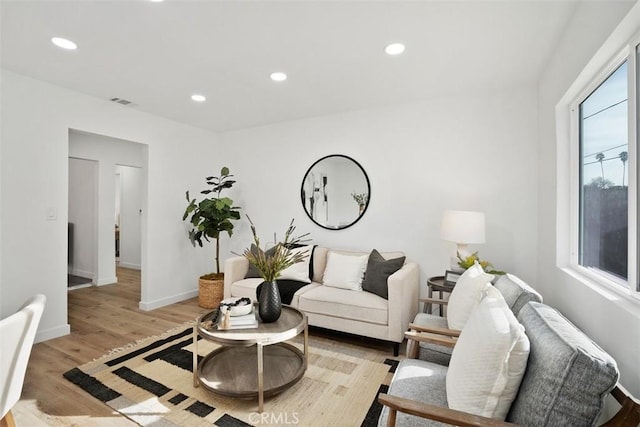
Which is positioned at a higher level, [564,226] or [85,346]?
[564,226]

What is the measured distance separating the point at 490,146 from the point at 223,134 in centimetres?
375

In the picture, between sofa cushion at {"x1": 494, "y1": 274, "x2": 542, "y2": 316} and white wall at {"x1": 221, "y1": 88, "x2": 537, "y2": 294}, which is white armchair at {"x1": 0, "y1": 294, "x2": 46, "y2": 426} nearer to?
sofa cushion at {"x1": 494, "y1": 274, "x2": 542, "y2": 316}

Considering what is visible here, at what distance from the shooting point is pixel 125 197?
6809 millimetres

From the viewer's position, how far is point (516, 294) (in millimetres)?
1738

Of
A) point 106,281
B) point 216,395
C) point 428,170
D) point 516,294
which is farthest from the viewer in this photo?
point 106,281

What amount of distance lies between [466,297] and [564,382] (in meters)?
0.99

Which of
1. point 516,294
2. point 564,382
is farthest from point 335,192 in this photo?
point 564,382

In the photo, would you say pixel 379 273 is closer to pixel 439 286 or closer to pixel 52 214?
pixel 439 286

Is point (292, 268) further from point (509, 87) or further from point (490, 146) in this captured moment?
point (509, 87)

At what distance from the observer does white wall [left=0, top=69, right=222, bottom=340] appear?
9.02 feet

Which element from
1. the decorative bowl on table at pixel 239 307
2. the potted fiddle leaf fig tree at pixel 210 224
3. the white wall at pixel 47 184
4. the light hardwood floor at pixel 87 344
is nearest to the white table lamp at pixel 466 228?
the light hardwood floor at pixel 87 344

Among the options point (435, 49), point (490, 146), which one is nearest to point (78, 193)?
point (435, 49)

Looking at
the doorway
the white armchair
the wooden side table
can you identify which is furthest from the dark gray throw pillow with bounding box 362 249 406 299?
the doorway

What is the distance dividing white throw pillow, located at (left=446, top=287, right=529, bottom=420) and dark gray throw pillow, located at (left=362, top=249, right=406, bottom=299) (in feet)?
5.67
